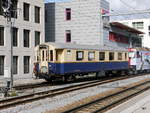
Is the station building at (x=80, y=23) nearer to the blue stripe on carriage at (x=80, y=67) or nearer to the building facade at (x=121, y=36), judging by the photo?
the building facade at (x=121, y=36)

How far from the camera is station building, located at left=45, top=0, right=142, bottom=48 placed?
1770 inches

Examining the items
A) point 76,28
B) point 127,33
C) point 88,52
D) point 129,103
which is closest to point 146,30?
point 127,33

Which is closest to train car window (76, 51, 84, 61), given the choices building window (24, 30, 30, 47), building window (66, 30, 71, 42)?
building window (24, 30, 30, 47)

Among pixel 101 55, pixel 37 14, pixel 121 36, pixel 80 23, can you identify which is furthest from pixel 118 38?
pixel 101 55

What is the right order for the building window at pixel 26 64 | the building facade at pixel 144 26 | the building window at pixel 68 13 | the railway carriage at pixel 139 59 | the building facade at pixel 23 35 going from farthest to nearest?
1. the building facade at pixel 144 26
2. the building window at pixel 68 13
3. the railway carriage at pixel 139 59
4. the building window at pixel 26 64
5. the building facade at pixel 23 35

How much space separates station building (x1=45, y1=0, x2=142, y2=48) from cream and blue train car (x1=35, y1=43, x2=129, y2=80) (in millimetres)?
16024

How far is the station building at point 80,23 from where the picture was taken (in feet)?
148

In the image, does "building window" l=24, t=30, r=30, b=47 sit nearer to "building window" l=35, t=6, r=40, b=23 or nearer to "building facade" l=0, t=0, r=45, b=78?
"building facade" l=0, t=0, r=45, b=78

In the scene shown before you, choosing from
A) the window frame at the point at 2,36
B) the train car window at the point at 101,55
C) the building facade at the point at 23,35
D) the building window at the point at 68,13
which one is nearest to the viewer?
the train car window at the point at 101,55

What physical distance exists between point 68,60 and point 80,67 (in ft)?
5.72

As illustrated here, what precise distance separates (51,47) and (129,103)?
10526mm

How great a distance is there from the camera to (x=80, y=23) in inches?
1823

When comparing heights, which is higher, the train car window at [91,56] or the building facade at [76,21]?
the building facade at [76,21]

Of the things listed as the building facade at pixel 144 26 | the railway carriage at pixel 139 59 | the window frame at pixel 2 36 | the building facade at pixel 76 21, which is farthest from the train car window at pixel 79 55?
the building facade at pixel 144 26
